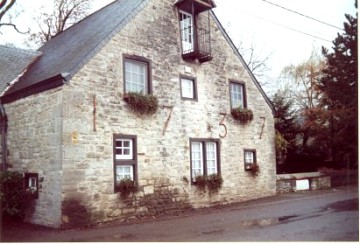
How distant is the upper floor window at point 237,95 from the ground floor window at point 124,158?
16.3 feet

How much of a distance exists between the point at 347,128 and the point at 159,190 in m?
5.47

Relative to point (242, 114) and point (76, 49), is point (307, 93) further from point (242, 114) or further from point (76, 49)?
point (76, 49)

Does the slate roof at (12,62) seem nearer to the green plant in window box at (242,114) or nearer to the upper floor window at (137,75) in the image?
the upper floor window at (137,75)

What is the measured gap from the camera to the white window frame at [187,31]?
13438 millimetres

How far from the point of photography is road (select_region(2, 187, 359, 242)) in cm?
809

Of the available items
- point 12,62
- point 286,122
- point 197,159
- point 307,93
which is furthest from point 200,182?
point 307,93

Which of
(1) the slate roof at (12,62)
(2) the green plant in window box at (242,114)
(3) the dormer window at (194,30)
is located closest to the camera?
(1) the slate roof at (12,62)

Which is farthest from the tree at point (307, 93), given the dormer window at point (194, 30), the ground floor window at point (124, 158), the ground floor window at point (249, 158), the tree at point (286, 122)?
the ground floor window at point (124, 158)

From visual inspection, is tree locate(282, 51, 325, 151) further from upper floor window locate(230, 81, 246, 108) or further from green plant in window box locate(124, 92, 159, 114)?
green plant in window box locate(124, 92, 159, 114)

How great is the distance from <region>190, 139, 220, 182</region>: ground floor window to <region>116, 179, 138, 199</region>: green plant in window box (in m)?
2.55

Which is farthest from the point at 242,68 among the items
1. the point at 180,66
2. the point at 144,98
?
the point at 144,98

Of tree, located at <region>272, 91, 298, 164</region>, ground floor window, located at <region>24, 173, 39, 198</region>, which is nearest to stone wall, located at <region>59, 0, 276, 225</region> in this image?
ground floor window, located at <region>24, 173, 39, 198</region>

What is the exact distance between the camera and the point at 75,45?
12.3 metres

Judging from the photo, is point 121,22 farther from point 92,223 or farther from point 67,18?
point 67,18
